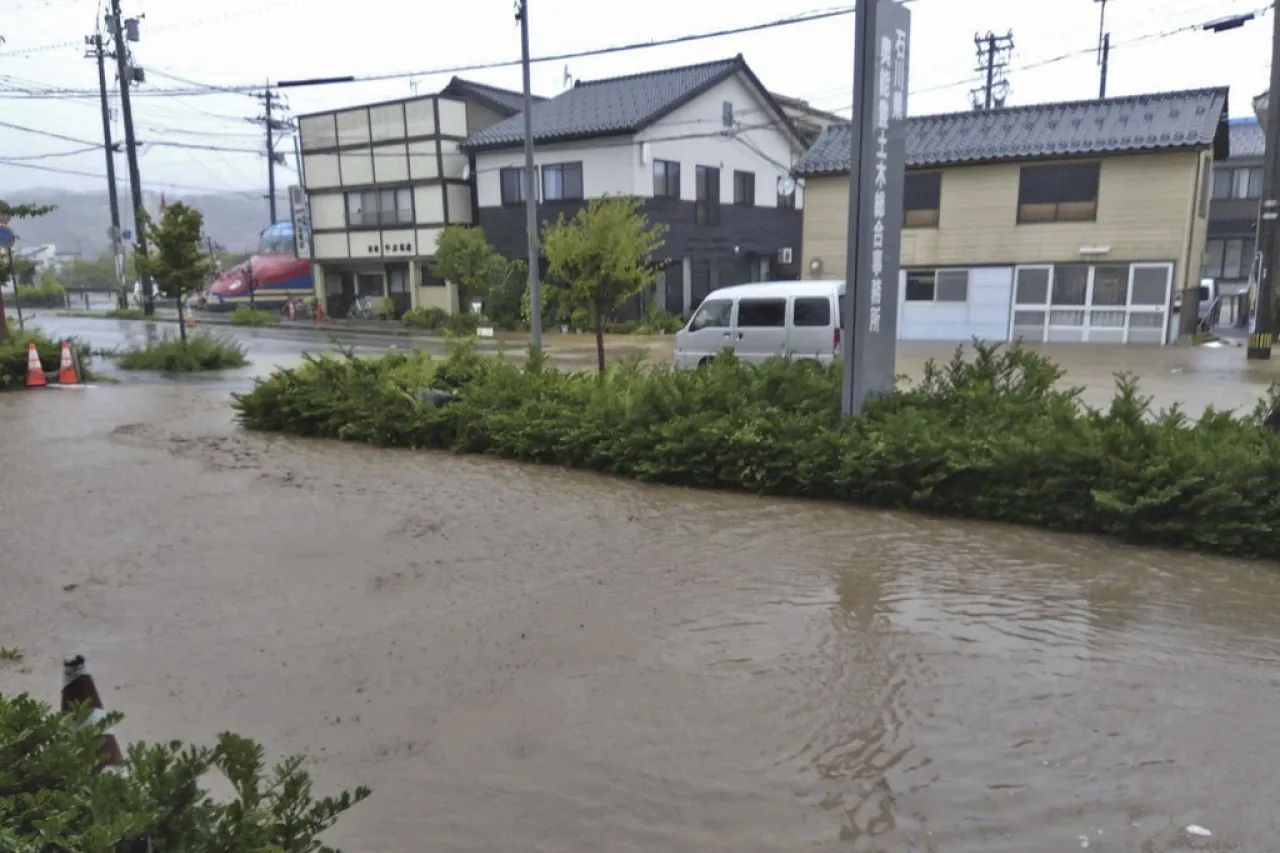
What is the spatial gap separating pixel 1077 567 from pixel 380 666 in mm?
4356

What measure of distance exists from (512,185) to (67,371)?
17.4 meters

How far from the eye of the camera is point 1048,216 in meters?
22.6

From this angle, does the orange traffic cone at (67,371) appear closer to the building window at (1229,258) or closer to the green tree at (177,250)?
the green tree at (177,250)

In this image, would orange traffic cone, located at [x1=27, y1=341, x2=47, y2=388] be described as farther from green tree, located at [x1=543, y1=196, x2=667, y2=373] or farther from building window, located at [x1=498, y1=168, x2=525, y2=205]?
building window, located at [x1=498, y1=168, x2=525, y2=205]

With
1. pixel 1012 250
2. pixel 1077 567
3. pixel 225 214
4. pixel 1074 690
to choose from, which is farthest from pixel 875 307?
pixel 225 214

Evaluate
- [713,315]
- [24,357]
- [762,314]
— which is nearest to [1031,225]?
[762,314]

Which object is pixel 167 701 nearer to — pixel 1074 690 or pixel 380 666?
pixel 380 666

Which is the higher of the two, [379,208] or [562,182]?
[562,182]

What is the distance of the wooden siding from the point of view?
21266 millimetres

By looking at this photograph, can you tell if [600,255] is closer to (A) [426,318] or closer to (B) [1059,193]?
(B) [1059,193]

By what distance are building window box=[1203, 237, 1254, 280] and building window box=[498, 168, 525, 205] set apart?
89.0 ft

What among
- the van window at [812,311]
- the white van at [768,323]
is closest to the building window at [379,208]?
the white van at [768,323]

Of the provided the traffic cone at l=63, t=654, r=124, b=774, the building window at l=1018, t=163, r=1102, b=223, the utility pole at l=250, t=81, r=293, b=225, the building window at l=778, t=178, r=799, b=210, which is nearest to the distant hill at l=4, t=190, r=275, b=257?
the utility pole at l=250, t=81, r=293, b=225

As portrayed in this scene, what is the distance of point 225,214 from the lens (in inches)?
5089
